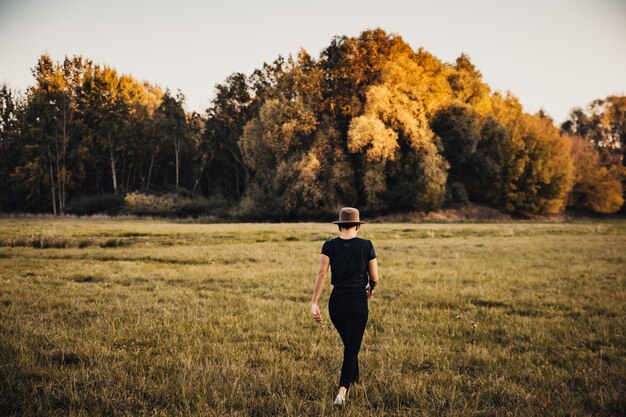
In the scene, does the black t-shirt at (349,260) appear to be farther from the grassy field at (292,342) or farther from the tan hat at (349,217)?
the grassy field at (292,342)

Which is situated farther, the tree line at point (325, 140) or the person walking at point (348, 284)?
the tree line at point (325, 140)

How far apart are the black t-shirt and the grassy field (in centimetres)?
140

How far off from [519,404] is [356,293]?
238 centimetres

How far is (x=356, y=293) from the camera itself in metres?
4.82

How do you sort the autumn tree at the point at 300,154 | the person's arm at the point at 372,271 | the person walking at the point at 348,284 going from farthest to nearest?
the autumn tree at the point at 300,154
the person's arm at the point at 372,271
the person walking at the point at 348,284

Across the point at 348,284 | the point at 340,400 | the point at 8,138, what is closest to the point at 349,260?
the point at 348,284

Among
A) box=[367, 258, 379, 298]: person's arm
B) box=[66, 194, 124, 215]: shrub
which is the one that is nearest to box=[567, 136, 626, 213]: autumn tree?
box=[367, 258, 379, 298]: person's arm

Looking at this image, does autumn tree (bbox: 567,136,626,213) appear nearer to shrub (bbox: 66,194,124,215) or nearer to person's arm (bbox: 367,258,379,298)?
person's arm (bbox: 367,258,379,298)

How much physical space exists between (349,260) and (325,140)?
133 feet

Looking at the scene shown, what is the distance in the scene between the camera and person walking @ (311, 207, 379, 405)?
4.78m

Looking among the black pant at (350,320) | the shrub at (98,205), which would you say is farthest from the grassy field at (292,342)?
the shrub at (98,205)

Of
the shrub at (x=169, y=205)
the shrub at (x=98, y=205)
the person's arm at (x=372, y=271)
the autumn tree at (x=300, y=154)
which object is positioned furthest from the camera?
the shrub at (x=98, y=205)

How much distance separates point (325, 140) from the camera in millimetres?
44406

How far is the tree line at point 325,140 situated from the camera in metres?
44.3
